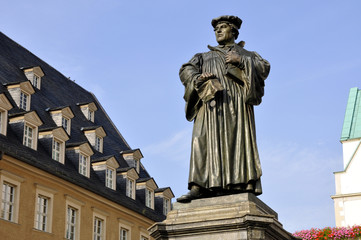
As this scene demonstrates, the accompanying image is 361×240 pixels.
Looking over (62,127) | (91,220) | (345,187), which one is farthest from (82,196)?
(345,187)

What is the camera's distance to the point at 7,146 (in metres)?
25.7

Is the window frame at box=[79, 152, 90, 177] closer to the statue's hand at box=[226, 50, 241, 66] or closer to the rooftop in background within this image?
the rooftop in background

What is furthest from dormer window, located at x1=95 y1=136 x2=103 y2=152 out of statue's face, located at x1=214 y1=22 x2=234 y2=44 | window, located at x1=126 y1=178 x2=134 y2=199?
statue's face, located at x1=214 y1=22 x2=234 y2=44

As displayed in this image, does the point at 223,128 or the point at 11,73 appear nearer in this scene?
the point at 223,128

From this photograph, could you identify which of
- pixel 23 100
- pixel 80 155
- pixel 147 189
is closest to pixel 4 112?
pixel 23 100

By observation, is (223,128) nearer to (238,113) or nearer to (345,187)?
(238,113)

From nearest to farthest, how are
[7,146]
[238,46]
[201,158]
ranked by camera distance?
[201,158], [238,46], [7,146]

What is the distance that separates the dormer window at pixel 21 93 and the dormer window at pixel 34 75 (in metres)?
3.09

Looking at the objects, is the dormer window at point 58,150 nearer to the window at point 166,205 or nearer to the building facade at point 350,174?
the window at point 166,205

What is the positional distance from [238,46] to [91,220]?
22.9 m

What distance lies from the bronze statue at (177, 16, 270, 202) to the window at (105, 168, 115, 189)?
25.2 meters

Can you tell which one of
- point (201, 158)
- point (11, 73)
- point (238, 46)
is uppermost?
point (11, 73)

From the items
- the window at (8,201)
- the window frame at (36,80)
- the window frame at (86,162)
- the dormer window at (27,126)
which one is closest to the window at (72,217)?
the window frame at (86,162)

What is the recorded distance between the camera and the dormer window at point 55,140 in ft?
96.3
